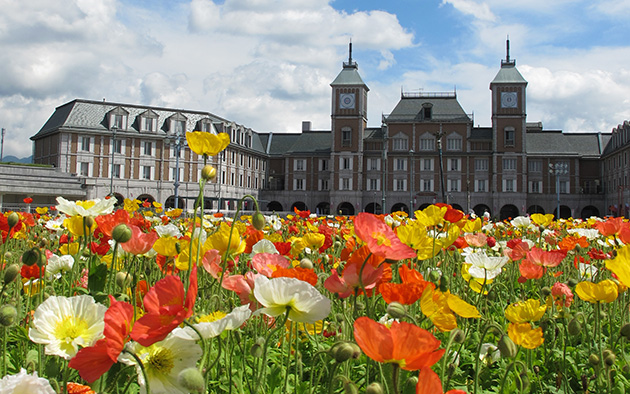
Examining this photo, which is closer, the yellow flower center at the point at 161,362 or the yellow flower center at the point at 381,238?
the yellow flower center at the point at 161,362

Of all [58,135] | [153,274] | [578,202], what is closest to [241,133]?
[58,135]

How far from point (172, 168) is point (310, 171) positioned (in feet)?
49.9

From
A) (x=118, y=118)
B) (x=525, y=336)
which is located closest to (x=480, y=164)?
(x=118, y=118)

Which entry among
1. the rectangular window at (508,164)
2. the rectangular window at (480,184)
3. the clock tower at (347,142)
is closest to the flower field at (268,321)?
the clock tower at (347,142)

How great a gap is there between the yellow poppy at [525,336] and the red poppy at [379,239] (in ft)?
2.08

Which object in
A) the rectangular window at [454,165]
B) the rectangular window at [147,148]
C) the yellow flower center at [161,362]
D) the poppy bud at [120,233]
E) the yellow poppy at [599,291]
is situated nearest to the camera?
the yellow flower center at [161,362]

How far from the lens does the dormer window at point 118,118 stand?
45500 mm

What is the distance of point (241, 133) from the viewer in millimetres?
54438

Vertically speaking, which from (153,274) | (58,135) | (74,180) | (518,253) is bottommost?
(153,274)

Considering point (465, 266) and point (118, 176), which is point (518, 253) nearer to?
point (465, 266)

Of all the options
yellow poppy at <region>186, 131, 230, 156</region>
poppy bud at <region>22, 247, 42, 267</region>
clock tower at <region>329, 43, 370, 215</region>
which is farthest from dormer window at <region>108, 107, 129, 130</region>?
yellow poppy at <region>186, 131, 230, 156</region>

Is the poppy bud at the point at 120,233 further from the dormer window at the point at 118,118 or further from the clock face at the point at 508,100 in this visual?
the clock face at the point at 508,100

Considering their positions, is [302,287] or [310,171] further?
[310,171]

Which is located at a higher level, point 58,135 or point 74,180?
point 58,135
